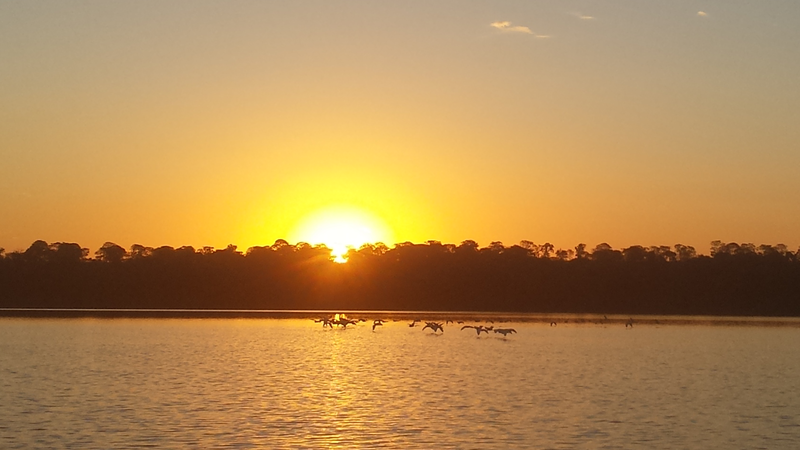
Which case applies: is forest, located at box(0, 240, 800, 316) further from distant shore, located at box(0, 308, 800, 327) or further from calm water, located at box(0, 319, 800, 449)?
calm water, located at box(0, 319, 800, 449)

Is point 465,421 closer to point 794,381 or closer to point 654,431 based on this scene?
point 654,431

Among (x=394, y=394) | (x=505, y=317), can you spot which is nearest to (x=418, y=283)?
(x=505, y=317)

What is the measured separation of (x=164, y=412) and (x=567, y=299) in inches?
4258

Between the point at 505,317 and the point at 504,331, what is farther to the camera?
the point at 505,317

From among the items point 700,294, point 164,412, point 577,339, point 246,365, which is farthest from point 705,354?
point 700,294

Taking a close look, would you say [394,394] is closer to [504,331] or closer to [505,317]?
[504,331]

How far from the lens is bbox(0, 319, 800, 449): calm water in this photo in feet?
73.0

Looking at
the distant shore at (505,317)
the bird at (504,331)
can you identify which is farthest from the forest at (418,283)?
the bird at (504,331)

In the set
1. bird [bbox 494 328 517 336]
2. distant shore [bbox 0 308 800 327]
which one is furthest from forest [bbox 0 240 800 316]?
bird [bbox 494 328 517 336]

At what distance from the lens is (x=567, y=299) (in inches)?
5089

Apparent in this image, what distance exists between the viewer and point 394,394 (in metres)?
30.7

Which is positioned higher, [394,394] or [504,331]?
[504,331]

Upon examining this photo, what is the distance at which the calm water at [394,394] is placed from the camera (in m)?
22.3

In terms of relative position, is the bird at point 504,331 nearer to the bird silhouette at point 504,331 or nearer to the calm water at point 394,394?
the bird silhouette at point 504,331
